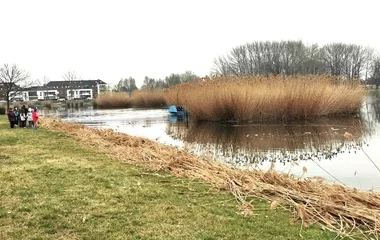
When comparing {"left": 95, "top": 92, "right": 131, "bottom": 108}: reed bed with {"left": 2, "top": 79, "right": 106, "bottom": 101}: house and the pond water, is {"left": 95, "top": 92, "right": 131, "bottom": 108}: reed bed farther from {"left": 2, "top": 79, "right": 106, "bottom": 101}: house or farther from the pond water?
{"left": 2, "top": 79, "right": 106, "bottom": 101}: house

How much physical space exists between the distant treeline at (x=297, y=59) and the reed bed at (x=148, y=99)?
19127 mm

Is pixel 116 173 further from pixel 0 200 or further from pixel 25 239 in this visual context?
Answer: pixel 25 239

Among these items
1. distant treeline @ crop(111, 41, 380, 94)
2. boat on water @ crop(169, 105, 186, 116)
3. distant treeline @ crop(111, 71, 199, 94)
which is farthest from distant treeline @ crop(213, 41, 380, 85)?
boat on water @ crop(169, 105, 186, 116)

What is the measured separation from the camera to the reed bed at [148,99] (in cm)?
4931

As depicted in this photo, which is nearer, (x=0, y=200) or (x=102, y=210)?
(x=102, y=210)

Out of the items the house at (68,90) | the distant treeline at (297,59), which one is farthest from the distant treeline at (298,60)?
the house at (68,90)

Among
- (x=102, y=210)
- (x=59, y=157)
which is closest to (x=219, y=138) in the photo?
(x=59, y=157)

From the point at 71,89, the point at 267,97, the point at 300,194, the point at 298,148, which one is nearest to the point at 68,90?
the point at 71,89

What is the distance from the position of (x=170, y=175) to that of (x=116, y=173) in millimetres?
1008

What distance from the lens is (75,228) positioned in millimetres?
4219

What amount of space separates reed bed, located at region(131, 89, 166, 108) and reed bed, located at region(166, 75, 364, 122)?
27797 mm

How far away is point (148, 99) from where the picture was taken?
164 ft

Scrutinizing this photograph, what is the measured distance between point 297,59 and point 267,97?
4932 cm

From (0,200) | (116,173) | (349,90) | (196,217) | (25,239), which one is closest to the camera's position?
(25,239)
